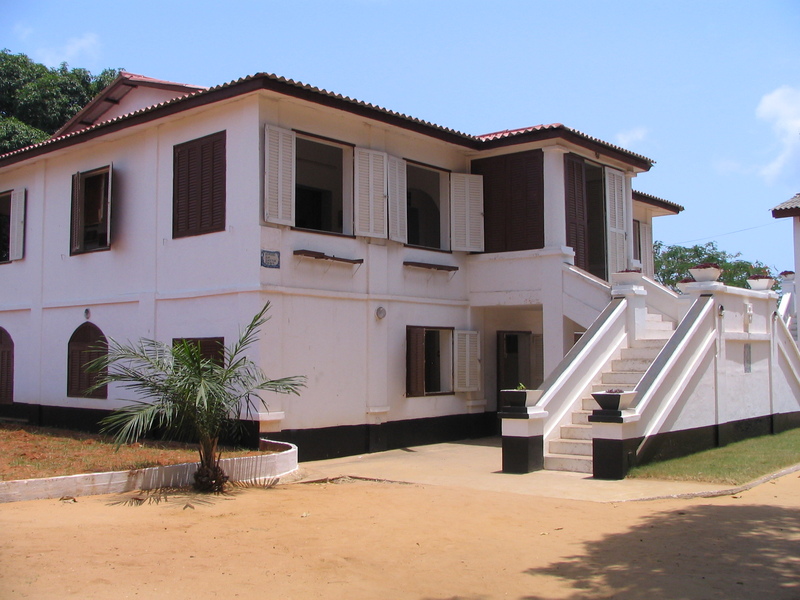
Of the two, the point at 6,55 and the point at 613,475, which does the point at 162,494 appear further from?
the point at 6,55

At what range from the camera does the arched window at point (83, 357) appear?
15141 mm

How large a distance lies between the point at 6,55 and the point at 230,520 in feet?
82.9

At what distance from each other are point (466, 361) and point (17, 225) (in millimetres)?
9857

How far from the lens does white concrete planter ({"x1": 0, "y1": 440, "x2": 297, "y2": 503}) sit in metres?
8.97

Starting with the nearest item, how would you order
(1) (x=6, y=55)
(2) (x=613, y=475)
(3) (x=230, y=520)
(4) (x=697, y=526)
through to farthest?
1. (4) (x=697, y=526)
2. (3) (x=230, y=520)
3. (2) (x=613, y=475)
4. (1) (x=6, y=55)

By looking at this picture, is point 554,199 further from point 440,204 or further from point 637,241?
point 637,241

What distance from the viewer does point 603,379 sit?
1295cm

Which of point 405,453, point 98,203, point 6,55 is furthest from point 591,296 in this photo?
point 6,55

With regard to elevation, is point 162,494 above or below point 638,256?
below

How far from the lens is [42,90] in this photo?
89.0ft

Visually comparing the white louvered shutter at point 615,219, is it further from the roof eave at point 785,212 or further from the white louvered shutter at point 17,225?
the white louvered shutter at point 17,225

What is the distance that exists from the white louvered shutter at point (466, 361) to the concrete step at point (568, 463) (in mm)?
4126

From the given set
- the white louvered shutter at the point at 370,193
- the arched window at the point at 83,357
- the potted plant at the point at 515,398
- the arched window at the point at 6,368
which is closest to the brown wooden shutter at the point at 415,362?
the white louvered shutter at the point at 370,193

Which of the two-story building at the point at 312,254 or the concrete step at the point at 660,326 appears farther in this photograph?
the concrete step at the point at 660,326
